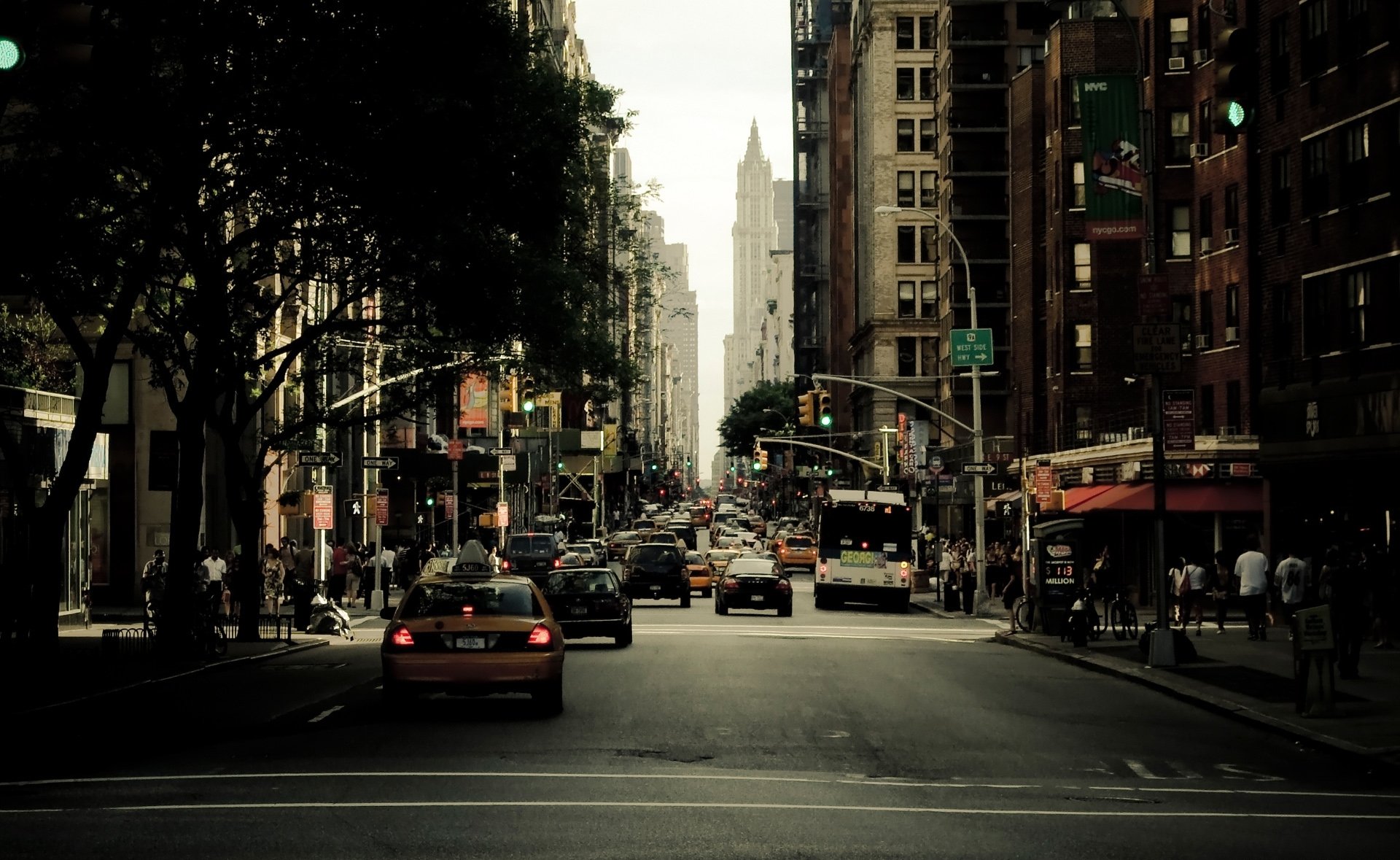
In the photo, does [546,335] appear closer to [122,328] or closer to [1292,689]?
[122,328]

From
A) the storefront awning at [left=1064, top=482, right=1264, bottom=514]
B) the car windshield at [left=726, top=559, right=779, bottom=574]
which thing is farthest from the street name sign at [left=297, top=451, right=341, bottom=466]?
the storefront awning at [left=1064, top=482, right=1264, bottom=514]

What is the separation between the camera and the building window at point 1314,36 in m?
40.2

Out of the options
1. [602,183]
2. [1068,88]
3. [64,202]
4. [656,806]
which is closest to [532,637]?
[656,806]

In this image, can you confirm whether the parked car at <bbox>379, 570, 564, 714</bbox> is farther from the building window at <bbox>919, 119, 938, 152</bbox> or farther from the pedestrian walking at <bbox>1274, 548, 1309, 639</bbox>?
the building window at <bbox>919, 119, 938, 152</bbox>

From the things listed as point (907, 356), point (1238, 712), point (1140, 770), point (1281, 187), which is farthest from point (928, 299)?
point (1140, 770)

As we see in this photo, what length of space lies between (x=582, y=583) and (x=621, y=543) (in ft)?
205

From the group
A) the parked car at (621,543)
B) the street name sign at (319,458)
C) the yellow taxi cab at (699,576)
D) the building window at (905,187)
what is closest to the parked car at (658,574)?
the yellow taxi cab at (699,576)

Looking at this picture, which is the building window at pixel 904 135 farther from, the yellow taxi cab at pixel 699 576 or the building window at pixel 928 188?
the yellow taxi cab at pixel 699 576

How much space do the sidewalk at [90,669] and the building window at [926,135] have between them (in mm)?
85230

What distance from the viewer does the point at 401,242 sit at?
32969mm

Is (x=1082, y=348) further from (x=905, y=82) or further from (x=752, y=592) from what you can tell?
(x=905, y=82)

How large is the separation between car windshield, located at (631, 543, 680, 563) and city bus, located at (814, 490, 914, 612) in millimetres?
4374

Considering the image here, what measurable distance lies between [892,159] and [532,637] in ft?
330

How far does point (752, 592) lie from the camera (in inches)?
1945
